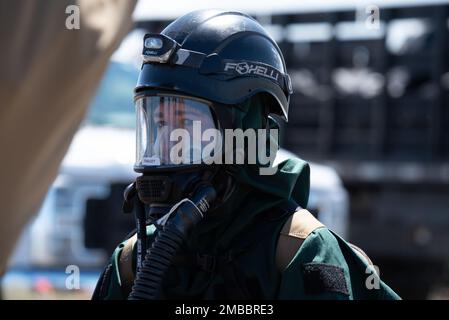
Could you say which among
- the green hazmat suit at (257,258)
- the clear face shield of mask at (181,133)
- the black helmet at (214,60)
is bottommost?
the green hazmat suit at (257,258)

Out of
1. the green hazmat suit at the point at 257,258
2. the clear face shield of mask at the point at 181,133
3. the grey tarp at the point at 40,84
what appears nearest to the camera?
the green hazmat suit at the point at 257,258

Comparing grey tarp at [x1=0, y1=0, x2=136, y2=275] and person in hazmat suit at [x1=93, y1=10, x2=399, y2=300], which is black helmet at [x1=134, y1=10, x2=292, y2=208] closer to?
person in hazmat suit at [x1=93, y1=10, x2=399, y2=300]

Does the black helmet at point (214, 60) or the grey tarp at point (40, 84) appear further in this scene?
the grey tarp at point (40, 84)

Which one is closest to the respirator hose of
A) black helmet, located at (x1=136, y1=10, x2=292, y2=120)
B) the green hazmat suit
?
the green hazmat suit

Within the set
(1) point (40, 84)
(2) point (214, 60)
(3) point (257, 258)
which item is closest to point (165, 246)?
(3) point (257, 258)

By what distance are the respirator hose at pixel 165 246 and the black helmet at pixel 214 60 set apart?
297 millimetres

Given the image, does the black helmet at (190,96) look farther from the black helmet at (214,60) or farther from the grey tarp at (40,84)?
the grey tarp at (40,84)

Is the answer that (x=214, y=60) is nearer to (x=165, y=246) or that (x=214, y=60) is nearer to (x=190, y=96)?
(x=190, y=96)

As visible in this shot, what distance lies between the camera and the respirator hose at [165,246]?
2146 millimetres

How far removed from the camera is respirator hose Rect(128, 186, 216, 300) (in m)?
2.15

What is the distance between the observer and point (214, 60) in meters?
2.37

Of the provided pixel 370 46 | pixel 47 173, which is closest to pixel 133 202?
pixel 47 173

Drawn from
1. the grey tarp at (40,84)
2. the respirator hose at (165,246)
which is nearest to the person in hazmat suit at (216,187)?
the respirator hose at (165,246)

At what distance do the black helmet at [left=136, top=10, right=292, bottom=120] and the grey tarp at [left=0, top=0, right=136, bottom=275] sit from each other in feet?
1.88
